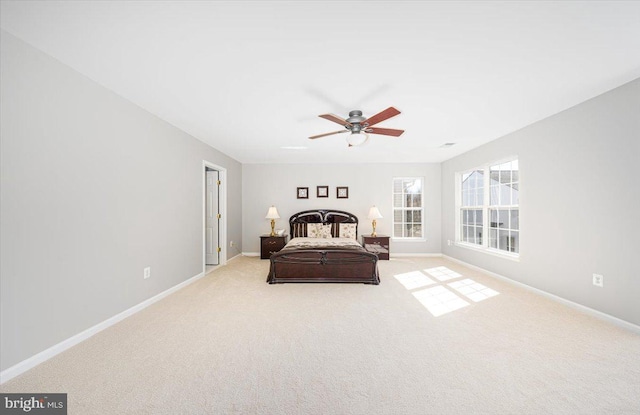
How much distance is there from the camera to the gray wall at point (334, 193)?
6.44m

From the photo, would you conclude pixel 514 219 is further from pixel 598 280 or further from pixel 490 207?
pixel 598 280

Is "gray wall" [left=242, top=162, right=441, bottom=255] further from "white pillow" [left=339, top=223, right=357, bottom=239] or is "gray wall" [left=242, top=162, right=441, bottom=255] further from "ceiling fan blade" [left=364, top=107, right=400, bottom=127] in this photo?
"ceiling fan blade" [left=364, top=107, right=400, bottom=127]

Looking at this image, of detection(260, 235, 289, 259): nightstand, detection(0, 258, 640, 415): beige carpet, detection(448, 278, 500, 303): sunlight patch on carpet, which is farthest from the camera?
detection(260, 235, 289, 259): nightstand

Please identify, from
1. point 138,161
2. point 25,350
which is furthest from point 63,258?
point 138,161

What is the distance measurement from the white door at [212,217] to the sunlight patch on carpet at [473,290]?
457cm

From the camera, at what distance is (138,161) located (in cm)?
300

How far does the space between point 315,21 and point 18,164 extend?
235 cm

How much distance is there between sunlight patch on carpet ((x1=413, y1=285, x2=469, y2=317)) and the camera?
3.04 metres

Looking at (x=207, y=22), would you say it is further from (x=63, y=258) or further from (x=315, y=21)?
(x=63, y=258)

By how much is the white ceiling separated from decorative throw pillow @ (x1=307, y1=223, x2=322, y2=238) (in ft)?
10.7

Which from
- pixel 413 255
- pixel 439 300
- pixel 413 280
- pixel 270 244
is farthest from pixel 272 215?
pixel 439 300

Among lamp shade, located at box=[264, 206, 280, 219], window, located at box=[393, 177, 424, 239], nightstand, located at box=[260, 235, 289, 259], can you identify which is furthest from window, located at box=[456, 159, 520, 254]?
lamp shade, located at box=[264, 206, 280, 219]

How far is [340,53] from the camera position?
1992 mm

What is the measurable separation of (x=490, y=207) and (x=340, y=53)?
13.8 feet
